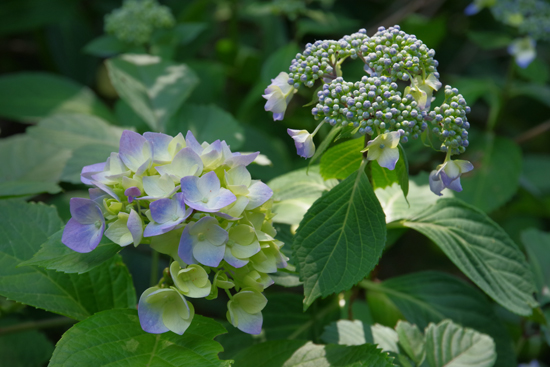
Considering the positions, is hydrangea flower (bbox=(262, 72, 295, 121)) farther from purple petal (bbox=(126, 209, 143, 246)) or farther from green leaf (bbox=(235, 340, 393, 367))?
green leaf (bbox=(235, 340, 393, 367))

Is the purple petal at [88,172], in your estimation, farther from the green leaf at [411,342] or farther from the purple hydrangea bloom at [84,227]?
the green leaf at [411,342]

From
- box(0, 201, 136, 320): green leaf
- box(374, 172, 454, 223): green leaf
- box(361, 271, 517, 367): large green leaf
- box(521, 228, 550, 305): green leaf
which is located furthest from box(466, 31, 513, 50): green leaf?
box(0, 201, 136, 320): green leaf

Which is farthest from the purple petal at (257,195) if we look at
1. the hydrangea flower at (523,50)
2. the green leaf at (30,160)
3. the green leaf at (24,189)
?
the hydrangea flower at (523,50)

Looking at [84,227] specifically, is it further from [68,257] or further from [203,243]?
[203,243]

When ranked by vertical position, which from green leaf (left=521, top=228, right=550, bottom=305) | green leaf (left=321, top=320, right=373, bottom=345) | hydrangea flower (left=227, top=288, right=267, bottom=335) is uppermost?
hydrangea flower (left=227, top=288, right=267, bottom=335)

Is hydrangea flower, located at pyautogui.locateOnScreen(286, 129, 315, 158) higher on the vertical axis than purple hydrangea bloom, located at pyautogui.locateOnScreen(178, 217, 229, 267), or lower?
higher

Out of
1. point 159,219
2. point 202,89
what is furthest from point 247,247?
point 202,89

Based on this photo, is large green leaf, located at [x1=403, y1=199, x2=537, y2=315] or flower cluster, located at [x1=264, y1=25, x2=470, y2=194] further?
large green leaf, located at [x1=403, y1=199, x2=537, y2=315]
